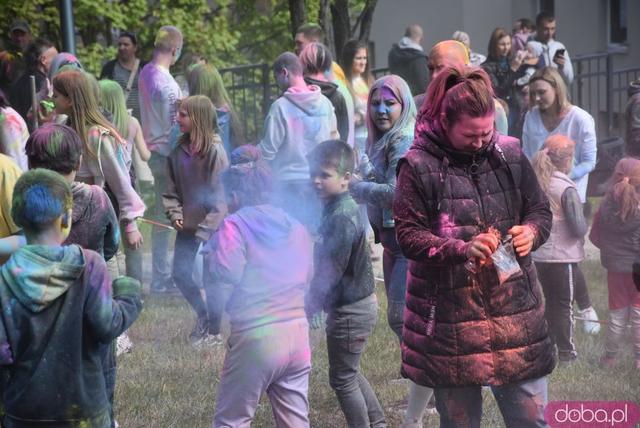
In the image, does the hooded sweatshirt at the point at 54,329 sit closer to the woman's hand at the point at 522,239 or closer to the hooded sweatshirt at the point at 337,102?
the woman's hand at the point at 522,239

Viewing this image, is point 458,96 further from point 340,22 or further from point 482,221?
point 340,22

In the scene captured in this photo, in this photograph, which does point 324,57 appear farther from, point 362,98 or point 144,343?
point 144,343

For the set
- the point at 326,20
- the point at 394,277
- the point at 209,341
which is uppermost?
the point at 326,20

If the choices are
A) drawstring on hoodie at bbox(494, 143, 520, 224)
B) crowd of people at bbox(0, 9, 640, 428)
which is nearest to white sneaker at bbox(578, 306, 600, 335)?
crowd of people at bbox(0, 9, 640, 428)

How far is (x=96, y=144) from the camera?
591 cm

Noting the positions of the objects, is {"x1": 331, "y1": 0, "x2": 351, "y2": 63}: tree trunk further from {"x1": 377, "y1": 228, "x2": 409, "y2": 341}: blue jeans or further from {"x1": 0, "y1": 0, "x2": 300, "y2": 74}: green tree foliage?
{"x1": 377, "y1": 228, "x2": 409, "y2": 341}: blue jeans

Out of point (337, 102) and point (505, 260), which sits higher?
point (337, 102)

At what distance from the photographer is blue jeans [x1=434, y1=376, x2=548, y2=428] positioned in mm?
3863

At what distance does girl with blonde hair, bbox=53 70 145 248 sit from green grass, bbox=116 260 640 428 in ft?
2.52

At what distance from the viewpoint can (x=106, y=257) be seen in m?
4.71

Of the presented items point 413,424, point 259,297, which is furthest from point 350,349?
point 259,297

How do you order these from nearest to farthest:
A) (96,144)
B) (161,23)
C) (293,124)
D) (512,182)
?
1. (512,182)
2. (96,144)
3. (293,124)
4. (161,23)

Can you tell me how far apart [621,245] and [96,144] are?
298 centimetres

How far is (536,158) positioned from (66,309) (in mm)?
3431
